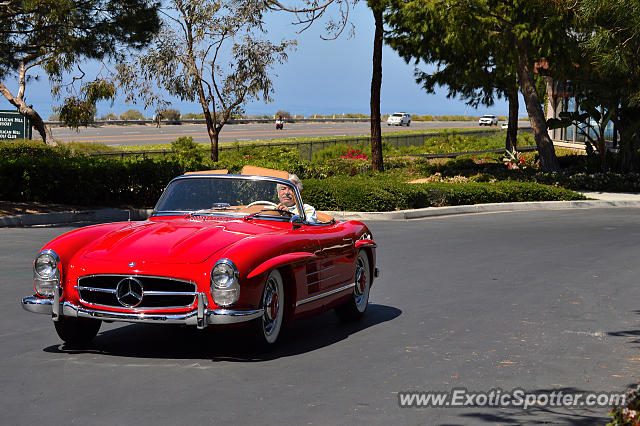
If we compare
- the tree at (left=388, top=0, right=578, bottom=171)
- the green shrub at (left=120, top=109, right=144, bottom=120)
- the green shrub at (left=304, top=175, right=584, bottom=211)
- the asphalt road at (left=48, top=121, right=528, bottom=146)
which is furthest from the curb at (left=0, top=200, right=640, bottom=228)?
the green shrub at (left=120, top=109, right=144, bottom=120)

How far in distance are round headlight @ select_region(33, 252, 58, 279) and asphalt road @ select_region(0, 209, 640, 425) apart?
699 millimetres

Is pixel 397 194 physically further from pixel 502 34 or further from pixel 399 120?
pixel 399 120

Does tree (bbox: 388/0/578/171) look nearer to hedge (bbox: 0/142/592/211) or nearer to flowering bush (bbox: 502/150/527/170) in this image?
flowering bush (bbox: 502/150/527/170)

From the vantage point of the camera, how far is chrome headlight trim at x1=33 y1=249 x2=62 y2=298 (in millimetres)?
8352

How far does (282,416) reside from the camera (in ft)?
21.2

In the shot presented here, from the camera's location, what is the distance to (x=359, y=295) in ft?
35.3

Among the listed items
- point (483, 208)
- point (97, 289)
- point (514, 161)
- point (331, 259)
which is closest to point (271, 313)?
point (331, 259)

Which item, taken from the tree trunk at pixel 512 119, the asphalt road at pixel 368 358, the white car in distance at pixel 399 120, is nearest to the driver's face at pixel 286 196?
the asphalt road at pixel 368 358

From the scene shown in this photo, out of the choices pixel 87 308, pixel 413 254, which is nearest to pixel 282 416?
pixel 87 308

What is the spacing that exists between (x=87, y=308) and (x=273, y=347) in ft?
5.40

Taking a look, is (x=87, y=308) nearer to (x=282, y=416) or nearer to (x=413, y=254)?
(x=282, y=416)

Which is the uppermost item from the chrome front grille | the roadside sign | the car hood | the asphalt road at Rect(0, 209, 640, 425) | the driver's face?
the roadside sign

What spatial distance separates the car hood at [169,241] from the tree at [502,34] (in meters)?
22.4

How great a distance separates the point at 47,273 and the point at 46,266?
7 centimetres
